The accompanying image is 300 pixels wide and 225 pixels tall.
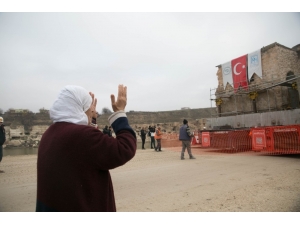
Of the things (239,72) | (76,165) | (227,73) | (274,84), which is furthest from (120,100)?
(227,73)

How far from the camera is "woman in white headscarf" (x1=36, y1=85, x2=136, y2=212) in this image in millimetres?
1450

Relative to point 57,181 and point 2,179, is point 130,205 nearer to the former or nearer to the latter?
point 57,181

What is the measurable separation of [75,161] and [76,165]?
0.10ft

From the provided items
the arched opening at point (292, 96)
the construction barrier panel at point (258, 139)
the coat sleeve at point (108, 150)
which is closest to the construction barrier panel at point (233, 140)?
the construction barrier panel at point (258, 139)

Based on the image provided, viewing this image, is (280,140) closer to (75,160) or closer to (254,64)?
(75,160)

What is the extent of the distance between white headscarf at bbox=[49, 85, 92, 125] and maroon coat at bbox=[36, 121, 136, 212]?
0.07 meters

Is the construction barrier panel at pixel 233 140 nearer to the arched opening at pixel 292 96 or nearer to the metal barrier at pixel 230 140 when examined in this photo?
the metal barrier at pixel 230 140

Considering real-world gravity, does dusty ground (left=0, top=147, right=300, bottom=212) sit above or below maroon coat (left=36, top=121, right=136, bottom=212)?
below

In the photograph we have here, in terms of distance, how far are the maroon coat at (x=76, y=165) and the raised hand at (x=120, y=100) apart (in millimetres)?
388

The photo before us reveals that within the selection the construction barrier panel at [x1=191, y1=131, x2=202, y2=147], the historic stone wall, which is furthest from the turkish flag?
the historic stone wall

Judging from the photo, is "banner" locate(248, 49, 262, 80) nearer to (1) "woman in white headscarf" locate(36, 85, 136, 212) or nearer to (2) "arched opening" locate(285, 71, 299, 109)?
(2) "arched opening" locate(285, 71, 299, 109)

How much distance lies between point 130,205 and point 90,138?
8.79 feet

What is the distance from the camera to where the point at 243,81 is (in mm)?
18656

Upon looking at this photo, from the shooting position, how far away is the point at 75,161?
1457 mm
